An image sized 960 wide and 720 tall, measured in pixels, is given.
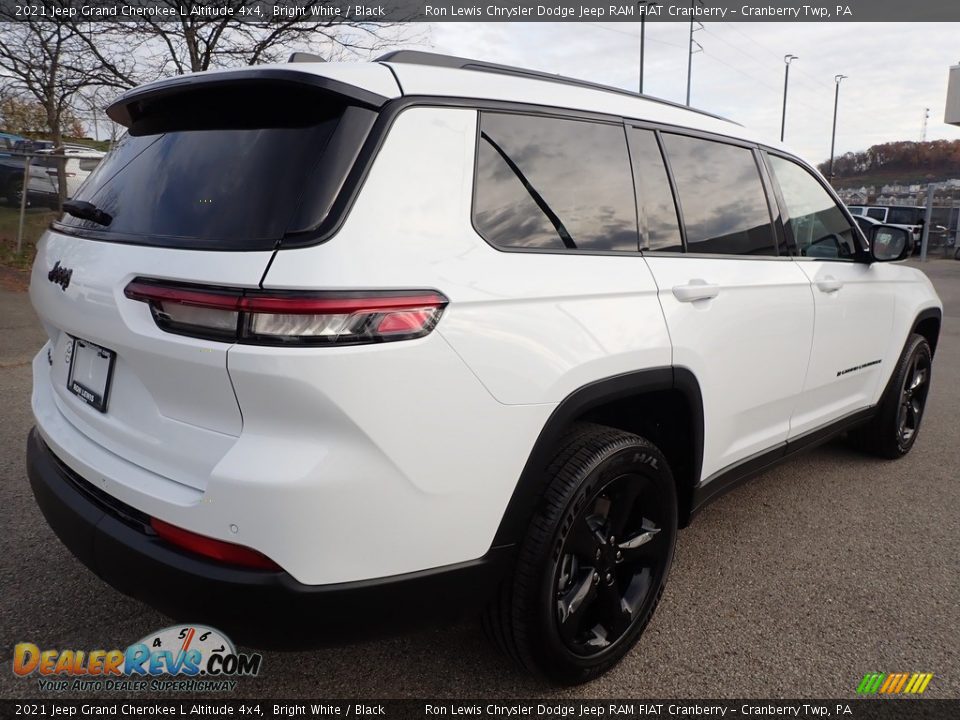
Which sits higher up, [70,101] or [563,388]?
[70,101]

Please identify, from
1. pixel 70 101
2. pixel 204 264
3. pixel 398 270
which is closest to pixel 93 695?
pixel 204 264

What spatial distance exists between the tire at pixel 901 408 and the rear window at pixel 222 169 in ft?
12.0

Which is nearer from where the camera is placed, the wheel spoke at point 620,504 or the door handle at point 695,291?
the wheel spoke at point 620,504

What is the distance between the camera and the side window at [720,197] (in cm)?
262

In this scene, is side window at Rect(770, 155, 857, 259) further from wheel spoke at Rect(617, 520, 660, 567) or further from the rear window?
the rear window

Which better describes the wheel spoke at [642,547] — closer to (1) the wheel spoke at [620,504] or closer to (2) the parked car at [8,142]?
(1) the wheel spoke at [620,504]

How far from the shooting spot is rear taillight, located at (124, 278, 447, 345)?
155cm

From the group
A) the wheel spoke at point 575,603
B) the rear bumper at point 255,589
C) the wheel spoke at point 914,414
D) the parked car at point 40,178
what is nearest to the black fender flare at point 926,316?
the wheel spoke at point 914,414

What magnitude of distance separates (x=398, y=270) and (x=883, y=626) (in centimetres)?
219

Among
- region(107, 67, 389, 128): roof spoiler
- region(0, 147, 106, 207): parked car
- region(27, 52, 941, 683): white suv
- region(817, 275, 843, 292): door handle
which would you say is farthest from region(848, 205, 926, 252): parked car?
region(107, 67, 389, 128): roof spoiler

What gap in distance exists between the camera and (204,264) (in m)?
1.65

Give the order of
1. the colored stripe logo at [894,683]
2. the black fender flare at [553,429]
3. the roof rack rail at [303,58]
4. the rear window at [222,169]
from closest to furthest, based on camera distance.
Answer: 1. the rear window at [222,169]
2. the black fender flare at [553,429]
3. the roof rack rail at [303,58]
4. the colored stripe logo at [894,683]

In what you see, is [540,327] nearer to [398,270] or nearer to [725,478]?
[398,270]

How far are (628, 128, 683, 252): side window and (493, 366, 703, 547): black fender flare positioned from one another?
47 centimetres
